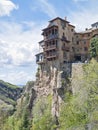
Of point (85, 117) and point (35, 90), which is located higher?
point (35, 90)

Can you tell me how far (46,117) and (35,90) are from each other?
2592cm

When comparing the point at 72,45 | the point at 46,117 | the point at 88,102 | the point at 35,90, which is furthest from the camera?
the point at 35,90

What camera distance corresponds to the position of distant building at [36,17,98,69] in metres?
88.7

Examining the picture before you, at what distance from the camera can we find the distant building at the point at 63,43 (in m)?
88.7

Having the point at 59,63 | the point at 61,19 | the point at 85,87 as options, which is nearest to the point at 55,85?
the point at 59,63

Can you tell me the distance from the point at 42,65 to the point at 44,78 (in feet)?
A: 13.5

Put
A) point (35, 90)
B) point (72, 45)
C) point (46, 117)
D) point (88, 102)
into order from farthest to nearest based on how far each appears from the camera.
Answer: point (35, 90), point (72, 45), point (46, 117), point (88, 102)

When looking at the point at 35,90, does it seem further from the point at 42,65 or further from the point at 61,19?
the point at 61,19

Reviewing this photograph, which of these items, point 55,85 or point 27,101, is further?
point 27,101

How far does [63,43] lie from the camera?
90.4 m

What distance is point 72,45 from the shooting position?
93.3 m

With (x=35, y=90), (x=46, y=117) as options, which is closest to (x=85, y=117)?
(x=46, y=117)

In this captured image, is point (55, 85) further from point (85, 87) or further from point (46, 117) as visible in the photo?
point (85, 87)

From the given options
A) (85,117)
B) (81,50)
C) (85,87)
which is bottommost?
(85,117)
